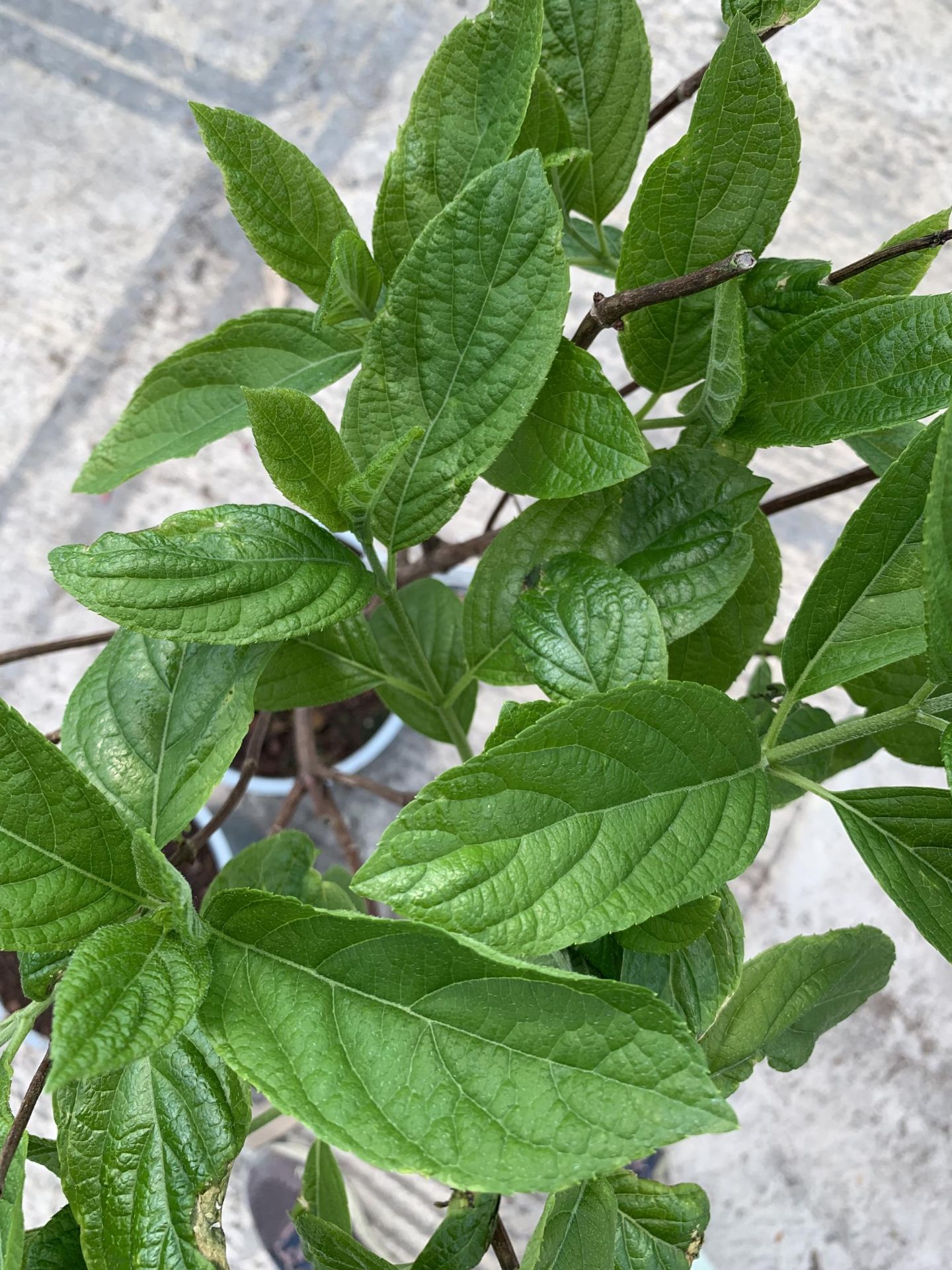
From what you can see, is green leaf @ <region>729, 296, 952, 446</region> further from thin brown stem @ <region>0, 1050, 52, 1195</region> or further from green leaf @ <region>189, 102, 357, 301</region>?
thin brown stem @ <region>0, 1050, 52, 1195</region>

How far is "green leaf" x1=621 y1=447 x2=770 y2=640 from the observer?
1.37 ft

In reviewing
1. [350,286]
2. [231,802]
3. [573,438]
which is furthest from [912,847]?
[231,802]

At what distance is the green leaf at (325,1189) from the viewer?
601 mm

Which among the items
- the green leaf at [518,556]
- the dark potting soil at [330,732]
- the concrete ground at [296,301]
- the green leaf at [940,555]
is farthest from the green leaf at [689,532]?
the concrete ground at [296,301]

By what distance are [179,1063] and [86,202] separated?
116 cm

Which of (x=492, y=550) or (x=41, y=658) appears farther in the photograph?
(x=41, y=658)

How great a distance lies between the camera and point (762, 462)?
1.14 m

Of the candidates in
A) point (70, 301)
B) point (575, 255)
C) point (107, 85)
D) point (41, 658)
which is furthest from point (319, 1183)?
point (107, 85)

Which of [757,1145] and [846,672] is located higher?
[846,672]

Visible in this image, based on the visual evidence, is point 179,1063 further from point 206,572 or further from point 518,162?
point 518,162

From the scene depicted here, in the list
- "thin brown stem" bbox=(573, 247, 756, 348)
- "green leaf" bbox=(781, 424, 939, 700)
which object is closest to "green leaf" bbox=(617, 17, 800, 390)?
"thin brown stem" bbox=(573, 247, 756, 348)

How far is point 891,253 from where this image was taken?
38 cm

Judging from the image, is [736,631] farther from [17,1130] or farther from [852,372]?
[17,1130]

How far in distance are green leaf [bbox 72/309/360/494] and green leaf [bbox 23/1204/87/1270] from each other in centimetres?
30
